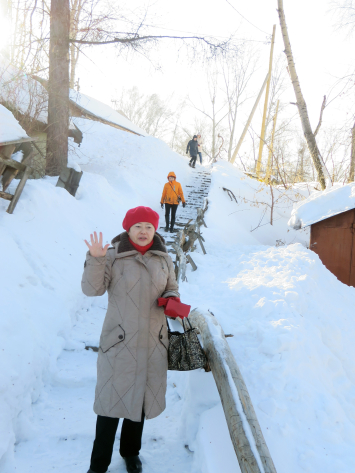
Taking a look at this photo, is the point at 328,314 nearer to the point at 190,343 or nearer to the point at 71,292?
the point at 190,343

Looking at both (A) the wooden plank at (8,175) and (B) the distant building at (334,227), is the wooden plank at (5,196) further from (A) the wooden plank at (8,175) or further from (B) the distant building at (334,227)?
(B) the distant building at (334,227)

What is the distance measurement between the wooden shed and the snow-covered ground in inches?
30.6

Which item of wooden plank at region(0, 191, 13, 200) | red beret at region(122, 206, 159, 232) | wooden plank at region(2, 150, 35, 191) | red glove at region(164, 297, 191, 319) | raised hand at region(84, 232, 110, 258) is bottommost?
red glove at region(164, 297, 191, 319)

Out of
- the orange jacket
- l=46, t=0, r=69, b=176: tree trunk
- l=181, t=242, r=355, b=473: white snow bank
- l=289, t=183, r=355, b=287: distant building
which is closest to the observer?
l=181, t=242, r=355, b=473: white snow bank

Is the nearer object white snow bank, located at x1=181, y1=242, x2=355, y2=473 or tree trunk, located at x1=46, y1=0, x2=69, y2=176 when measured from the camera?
white snow bank, located at x1=181, y1=242, x2=355, y2=473

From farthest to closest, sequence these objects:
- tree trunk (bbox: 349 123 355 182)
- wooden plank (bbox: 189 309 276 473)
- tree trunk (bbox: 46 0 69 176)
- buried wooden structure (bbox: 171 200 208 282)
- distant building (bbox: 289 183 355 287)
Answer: tree trunk (bbox: 349 123 355 182)
tree trunk (bbox: 46 0 69 176)
distant building (bbox: 289 183 355 287)
buried wooden structure (bbox: 171 200 208 282)
wooden plank (bbox: 189 309 276 473)

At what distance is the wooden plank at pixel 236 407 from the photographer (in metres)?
1.54

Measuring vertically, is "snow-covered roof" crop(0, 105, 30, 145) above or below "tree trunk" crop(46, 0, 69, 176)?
below

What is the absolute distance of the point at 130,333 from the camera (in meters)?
1.94

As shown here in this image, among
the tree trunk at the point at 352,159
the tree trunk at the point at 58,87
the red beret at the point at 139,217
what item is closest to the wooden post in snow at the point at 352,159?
the tree trunk at the point at 352,159

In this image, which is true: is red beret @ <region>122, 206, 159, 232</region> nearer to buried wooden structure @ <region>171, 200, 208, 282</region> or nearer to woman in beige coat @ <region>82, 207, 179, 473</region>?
woman in beige coat @ <region>82, 207, 179, 473</region>

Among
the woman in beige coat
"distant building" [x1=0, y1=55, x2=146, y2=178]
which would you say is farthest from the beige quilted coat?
"distant building" [x1=0, y1=55, x2=146, y2=178]

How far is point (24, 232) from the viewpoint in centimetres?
446

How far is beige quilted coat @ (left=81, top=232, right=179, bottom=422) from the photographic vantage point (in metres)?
1.91
